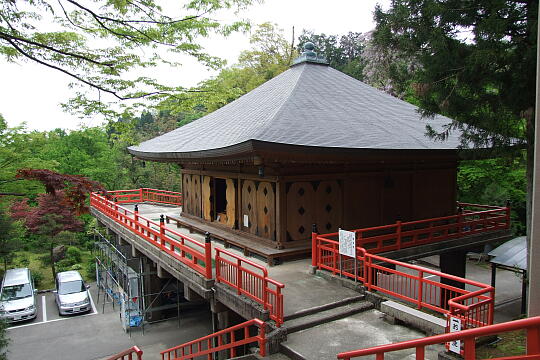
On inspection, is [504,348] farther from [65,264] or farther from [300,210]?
[65,264]

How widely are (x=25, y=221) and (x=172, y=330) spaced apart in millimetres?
16015

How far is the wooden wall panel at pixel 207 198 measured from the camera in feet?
50.1

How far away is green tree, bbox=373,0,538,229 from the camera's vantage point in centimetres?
751

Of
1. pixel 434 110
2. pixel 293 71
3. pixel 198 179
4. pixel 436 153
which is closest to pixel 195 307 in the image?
pixel 198 179

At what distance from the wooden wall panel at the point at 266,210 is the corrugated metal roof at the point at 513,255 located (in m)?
8.08

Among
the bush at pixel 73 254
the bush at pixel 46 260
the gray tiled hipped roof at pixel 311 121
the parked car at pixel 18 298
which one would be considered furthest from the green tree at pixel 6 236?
the gray tiled hipped roof at pixel 311 121

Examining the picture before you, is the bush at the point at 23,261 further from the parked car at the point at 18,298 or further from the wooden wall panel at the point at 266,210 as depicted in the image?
the wooden wall panel at the point at 266,210

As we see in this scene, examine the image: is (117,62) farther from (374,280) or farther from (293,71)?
(293,71)

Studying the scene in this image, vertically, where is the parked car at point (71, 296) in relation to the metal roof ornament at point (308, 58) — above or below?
below

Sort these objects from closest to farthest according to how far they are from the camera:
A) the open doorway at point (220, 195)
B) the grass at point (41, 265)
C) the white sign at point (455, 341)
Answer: the white sign at point (455, 341) < the open doorway at point (220, 195) < the grass at point (41, 265)

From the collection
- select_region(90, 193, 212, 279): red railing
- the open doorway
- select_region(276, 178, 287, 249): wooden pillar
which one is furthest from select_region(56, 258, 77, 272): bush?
select_region(276, 178, 287, 249): wooden pillar

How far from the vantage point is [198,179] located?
1627 centimetres

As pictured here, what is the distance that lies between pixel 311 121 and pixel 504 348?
7492 millimetres

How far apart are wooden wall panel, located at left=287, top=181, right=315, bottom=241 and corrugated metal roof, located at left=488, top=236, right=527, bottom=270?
7.01m
